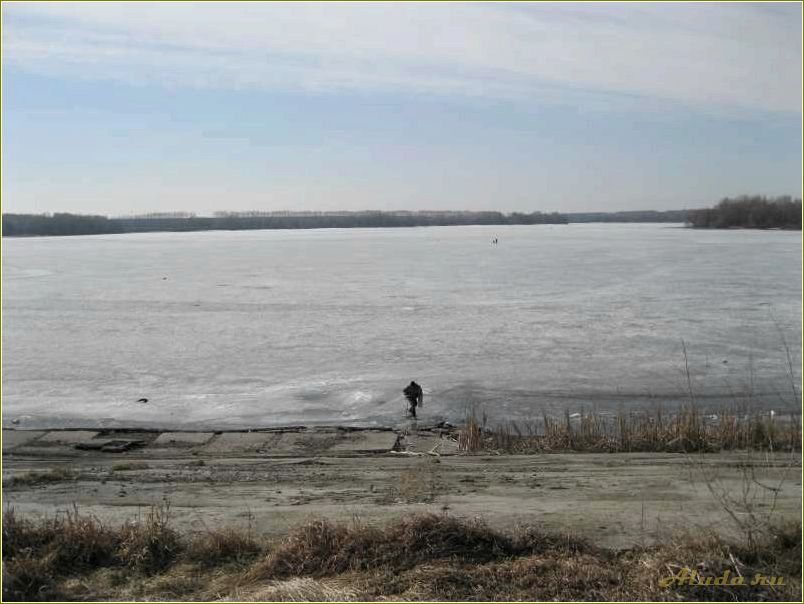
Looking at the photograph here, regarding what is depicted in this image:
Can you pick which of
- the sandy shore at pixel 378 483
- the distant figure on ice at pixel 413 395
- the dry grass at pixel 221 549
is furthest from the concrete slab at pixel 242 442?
the dry grass at pixel 221 549

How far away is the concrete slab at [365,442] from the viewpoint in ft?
27.4

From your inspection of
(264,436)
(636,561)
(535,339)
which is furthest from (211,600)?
(535,339)

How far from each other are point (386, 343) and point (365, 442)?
5.69m

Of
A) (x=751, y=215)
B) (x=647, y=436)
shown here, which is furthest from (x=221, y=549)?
(x=751, y=215)

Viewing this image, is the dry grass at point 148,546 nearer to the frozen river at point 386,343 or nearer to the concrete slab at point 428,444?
the concrete slab at point 428,444

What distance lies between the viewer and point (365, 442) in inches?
344

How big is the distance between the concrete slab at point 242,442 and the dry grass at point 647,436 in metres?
2.25

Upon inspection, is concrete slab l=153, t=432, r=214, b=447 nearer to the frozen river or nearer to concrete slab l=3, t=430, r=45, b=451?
the frozen river

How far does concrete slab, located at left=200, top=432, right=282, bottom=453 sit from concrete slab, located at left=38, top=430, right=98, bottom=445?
5.13ft

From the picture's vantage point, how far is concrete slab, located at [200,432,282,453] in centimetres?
851

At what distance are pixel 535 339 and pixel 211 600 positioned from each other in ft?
36.0

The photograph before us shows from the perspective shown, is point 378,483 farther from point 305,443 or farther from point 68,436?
point 68,436

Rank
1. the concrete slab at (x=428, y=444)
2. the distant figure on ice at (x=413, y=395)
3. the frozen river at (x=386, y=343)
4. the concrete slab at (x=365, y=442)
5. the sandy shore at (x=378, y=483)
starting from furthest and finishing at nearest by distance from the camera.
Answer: the frozen river at (x=386, y=343)
the distant figure on ice at (x=413, y=395)
the concrete slab at (x=365, y=442)
the concrete slab at (x=428, y=444)
the sandy shore at (x=378, y=483)

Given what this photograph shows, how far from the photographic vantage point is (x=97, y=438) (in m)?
9.08
